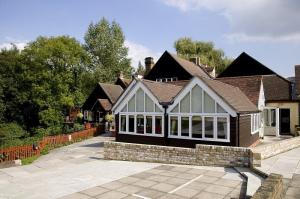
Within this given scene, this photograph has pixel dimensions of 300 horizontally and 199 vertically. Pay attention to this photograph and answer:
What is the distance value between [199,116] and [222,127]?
154cm

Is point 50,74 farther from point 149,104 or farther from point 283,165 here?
point 283,165

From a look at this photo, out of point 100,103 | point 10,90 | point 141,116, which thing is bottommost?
point 141,116

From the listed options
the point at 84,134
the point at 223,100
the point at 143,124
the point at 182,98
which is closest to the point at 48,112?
the point at 84,134

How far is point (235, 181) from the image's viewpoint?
1181 centimetres

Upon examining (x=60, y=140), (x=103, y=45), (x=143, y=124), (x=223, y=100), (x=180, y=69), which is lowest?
(x=60, y=140)

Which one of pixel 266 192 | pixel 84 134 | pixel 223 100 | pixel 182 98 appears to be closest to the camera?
pixel 266 192

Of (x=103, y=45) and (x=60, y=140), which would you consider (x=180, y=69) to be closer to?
(x=60, y=140)

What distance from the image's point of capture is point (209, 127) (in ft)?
55.9

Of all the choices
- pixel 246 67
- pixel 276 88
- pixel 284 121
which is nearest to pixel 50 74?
pixel 246 67

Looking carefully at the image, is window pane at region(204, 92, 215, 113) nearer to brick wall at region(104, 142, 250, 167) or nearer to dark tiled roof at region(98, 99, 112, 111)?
brick wall at region(104, 142, 250, 167)

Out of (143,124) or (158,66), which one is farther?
(158,66)

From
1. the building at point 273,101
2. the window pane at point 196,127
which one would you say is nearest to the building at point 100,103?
the building at point 273,101

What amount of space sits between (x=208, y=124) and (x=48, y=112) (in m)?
24.9

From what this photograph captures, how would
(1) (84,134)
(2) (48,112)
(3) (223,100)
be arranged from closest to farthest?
(3) (223,100)
(1) (84,134)
(2) (48,112)
